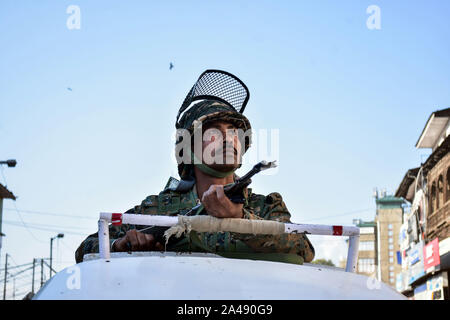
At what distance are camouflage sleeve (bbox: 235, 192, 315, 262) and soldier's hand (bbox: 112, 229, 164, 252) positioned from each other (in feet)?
1.42

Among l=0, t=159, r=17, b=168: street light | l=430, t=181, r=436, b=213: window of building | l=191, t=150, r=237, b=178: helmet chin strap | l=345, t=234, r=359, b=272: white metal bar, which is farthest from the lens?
l=430, t=181, r=436, b=213: window of building

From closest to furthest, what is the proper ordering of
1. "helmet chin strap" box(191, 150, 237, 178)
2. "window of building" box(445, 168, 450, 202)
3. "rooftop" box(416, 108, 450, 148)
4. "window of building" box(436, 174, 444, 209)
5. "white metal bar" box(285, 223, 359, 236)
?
"white metal bar" box(285, 223, 359, 236)
"helmet chin strap" box(191, 150, 237, 178)
"window of building" box(445, 168, 450, 202)
"rooftop" box(416, 108, 450, 148)
"window of building" box(436, 174, 444, 209)

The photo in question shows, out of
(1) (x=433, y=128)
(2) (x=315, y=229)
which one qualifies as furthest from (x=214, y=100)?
(1) (x=433, y=128)

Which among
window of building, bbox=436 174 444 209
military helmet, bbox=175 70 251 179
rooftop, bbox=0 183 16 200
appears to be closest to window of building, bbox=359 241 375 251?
rooftop, bbox=0 183 16 200

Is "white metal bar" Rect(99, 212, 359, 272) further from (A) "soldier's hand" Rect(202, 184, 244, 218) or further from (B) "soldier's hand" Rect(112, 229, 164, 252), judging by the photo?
(B) "soldier's hand" Rect(112, 229, 164, 252)

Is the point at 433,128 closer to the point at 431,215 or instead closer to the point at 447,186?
the point at 447,186

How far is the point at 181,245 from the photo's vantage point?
141 inches

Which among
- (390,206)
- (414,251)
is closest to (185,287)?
(414,251)

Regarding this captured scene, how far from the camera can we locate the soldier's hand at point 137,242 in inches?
131

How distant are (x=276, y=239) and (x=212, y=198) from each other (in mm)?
508

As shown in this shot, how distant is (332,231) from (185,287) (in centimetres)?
96

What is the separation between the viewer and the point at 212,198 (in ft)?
10.1

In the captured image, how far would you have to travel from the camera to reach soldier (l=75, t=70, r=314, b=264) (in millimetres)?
3369

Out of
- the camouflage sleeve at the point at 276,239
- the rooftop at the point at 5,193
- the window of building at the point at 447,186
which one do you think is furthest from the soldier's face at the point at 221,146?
the rooftop at the point at 5,193
